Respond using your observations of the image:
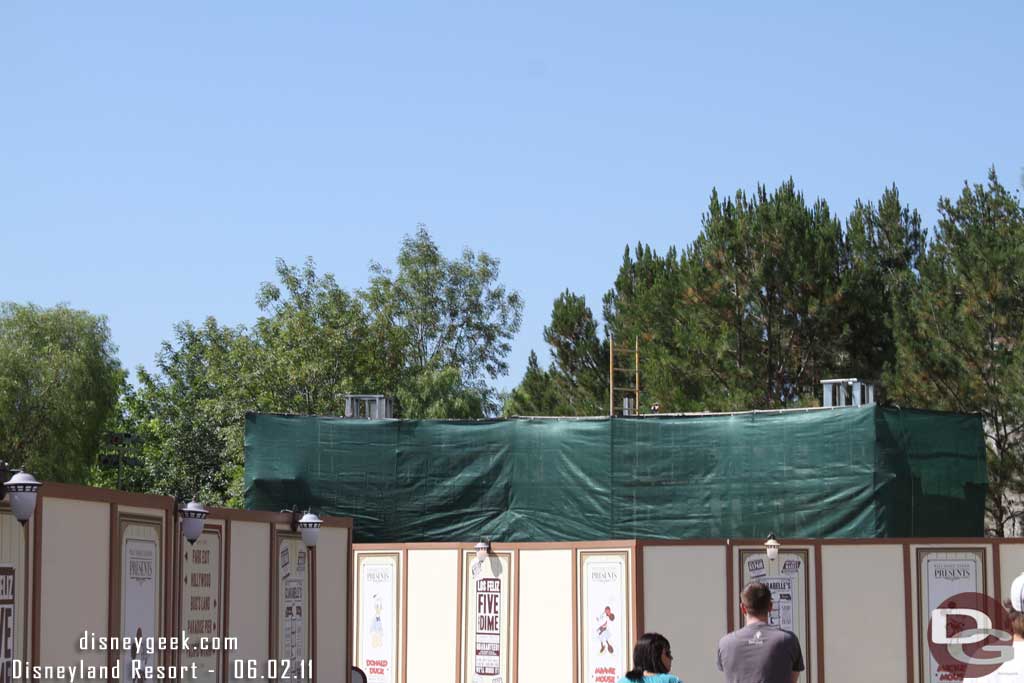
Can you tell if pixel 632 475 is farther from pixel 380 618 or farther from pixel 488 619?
pixel 380 618

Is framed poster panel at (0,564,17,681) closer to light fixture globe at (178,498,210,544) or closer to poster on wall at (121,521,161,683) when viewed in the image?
poster on wall at (121,521,161,683)

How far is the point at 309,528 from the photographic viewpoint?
1503cm

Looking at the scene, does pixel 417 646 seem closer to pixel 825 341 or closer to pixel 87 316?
pixel 825 341

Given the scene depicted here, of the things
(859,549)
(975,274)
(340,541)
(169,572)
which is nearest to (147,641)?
(169,572)

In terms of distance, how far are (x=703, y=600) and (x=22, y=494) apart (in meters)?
11.7

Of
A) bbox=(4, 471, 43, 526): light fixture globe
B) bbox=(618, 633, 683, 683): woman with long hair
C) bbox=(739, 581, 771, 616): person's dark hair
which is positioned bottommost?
bbox=(618, 633, 683, 683): woman with long hair

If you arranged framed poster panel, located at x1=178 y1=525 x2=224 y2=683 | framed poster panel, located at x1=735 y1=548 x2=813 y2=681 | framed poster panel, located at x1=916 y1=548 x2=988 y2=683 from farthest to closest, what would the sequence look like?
1. framed poster panel, located at x1=916 y1=548 x2=988 y2=683
2. framed poster panel, located at x1=735 y1=548 x2=813 y2=681
3. framed poster panel, located at x1=178 y1=525 x2=224 y2=683

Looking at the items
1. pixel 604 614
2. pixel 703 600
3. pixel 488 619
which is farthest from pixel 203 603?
pixel 703 600

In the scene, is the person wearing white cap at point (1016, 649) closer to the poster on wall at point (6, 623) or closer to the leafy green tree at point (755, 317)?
the poster on wall at point (6, 623)

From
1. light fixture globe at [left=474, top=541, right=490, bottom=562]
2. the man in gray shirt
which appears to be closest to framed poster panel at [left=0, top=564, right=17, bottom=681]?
the man in gray shirt

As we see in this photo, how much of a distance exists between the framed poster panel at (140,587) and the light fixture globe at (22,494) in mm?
1941

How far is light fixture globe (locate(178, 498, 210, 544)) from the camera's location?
12.3m

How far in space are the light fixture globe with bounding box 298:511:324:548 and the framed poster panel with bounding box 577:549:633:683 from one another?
17.9 ft

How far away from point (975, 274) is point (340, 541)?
19.9m
